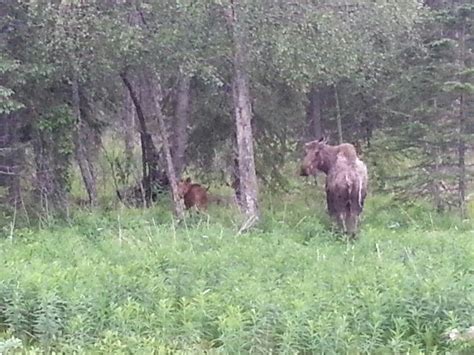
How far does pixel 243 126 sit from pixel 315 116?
7089 mm

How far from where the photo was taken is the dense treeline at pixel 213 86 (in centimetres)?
1358

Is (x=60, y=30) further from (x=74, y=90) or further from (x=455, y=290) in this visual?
(x=455, y=290)

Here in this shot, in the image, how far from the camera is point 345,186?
12672mm

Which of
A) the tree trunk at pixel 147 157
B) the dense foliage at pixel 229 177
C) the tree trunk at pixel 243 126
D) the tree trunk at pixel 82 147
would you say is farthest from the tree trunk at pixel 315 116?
the tree trunk at pixel 243 126

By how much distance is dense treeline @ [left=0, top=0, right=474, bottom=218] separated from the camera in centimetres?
1358

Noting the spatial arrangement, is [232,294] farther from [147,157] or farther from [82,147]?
[147,157]

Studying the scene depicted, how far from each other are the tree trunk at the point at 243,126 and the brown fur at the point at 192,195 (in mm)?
1784

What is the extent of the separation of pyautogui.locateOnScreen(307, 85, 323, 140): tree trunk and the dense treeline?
5.65 ft

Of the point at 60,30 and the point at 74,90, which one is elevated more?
the point at 60,30

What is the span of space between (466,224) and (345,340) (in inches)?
311

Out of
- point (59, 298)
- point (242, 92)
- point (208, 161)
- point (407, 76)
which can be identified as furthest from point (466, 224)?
point (59, 298)

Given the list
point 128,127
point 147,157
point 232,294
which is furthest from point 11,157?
point 232,294

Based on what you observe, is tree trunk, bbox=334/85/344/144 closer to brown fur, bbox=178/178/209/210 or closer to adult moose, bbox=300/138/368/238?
brown fur, bbox=178/178/209/210

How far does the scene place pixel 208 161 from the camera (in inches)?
706
